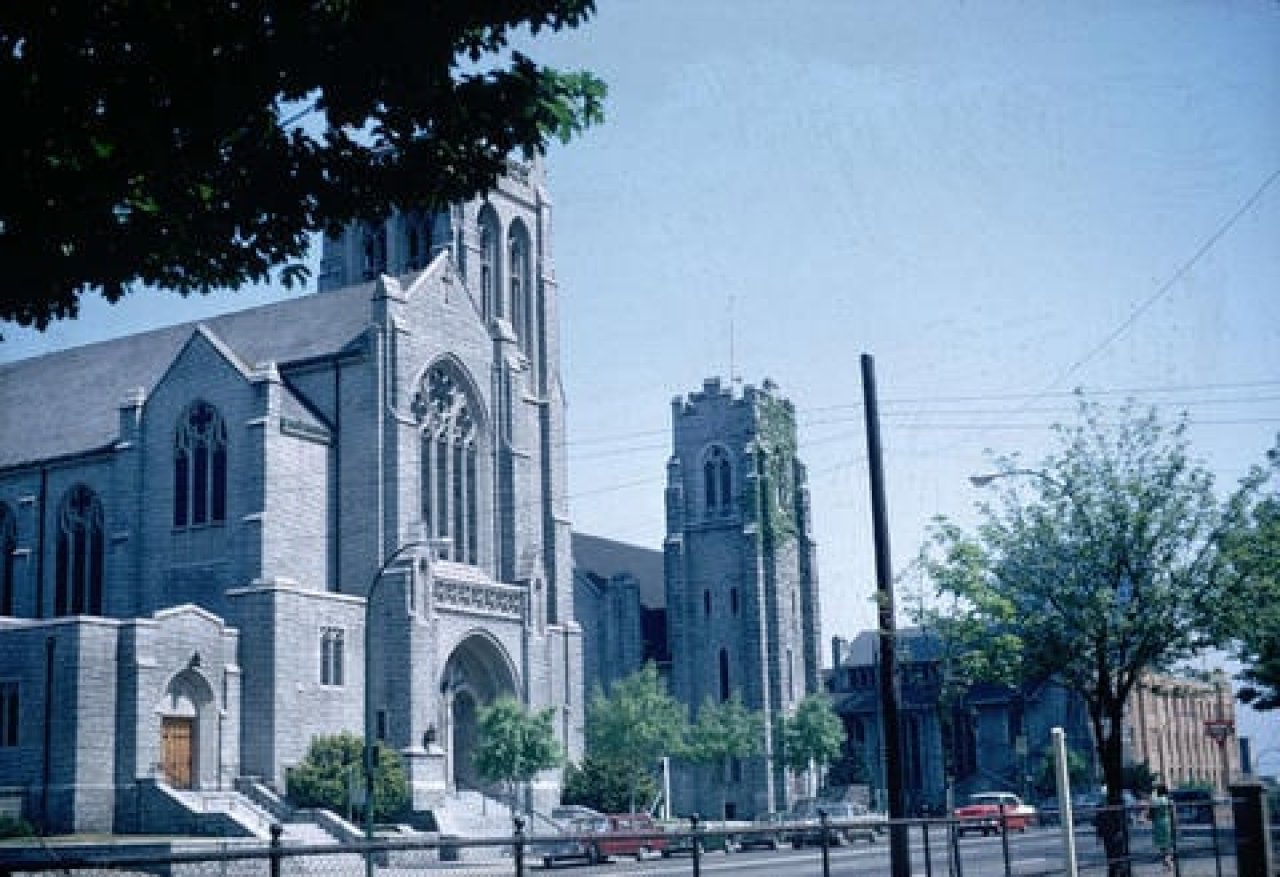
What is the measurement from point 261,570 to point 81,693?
308 inches

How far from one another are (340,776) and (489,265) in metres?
27.4

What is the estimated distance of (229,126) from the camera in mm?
11430

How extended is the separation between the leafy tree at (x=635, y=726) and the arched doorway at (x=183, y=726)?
2110cm

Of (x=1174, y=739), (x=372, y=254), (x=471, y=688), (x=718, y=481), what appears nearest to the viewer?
(x=471, y=688)

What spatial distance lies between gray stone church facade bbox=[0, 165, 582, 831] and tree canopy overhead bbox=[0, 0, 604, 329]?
1180 inches

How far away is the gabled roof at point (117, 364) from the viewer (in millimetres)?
56188

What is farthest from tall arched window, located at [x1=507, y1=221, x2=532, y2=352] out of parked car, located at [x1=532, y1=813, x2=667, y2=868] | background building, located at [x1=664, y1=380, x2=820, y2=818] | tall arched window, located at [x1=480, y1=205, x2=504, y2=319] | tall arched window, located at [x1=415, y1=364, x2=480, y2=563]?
parked car, located at [x1=532, y1=813, x2=667, y2=868]

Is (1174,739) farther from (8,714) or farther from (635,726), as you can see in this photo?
(8,714)

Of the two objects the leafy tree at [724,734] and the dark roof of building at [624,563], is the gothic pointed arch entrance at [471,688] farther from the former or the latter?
the dark roof of building at [624,563]

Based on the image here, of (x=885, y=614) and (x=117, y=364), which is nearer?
(x=885, y=614)

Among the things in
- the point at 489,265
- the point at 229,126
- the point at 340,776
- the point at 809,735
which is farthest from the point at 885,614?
the point at 809,735

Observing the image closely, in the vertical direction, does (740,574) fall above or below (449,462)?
below

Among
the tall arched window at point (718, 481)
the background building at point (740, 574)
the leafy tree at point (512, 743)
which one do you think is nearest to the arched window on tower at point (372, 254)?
the background building at point (740, 574)

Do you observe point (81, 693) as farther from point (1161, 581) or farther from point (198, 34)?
point (198, 34)
